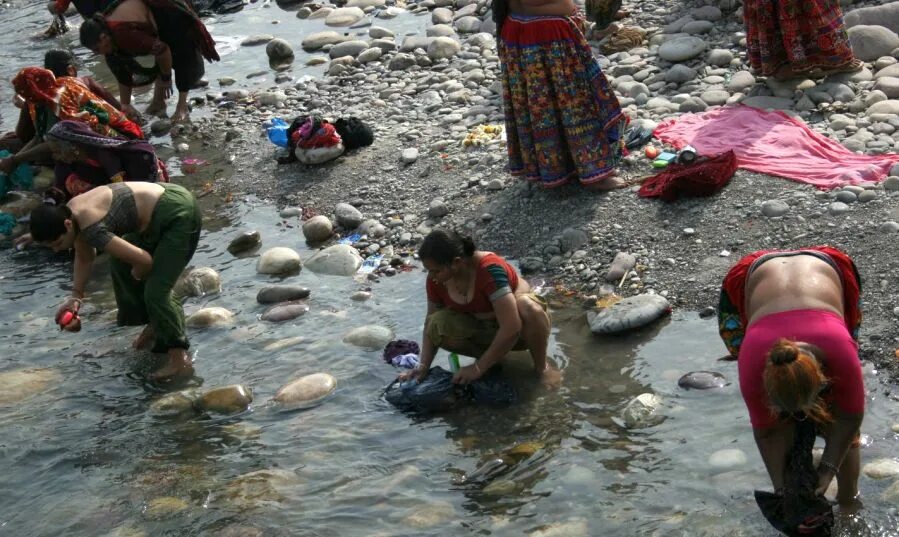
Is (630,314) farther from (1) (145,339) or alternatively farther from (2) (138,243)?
(1) (145,339)

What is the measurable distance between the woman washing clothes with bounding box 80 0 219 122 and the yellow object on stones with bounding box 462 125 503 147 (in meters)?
3.07

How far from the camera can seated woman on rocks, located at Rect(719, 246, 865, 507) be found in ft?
10.8

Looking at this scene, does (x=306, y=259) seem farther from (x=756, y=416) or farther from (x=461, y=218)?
(x=756, y=416)

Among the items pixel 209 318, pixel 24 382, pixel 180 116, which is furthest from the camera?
pixel 180 116

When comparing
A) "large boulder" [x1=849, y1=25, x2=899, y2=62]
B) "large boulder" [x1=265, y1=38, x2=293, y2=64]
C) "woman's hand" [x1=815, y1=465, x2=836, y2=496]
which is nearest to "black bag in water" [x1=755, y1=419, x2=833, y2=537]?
"woman's hand" [x1=815, y1=465, x2=836, y2=496]

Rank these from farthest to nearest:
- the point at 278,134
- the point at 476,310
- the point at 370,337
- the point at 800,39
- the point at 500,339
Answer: the point at 278,134
the point at 800,39
the point at 370,337
the point at 476,310
the point at 500,339

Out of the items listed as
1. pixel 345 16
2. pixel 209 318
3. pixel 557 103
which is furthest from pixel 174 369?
pixel 345 16

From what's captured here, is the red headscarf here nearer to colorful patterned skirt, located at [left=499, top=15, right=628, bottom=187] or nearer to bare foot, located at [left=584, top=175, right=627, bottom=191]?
colorful patterned skirt, located at [left=499, top=15, right=628, bottom=187]

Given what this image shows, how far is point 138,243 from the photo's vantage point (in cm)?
585

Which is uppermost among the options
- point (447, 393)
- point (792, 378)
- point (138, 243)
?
point (792, 378)

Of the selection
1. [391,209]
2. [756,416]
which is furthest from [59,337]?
[756,416]

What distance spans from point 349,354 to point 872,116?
12.6ft

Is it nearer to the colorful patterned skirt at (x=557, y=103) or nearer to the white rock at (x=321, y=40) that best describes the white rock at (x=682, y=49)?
the colorful patterned skirt at (x=557, y=103)

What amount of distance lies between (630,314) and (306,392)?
1.76 metres
